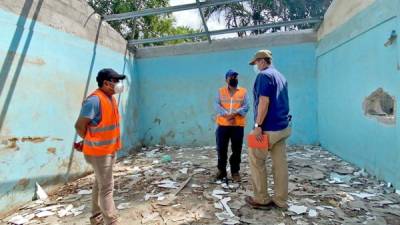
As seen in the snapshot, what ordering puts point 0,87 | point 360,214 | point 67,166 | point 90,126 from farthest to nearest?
point 67,166 → point 0,87 → point 360,214 → point 90,126

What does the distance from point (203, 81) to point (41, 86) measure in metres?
3.69

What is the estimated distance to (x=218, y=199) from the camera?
11.1 ft

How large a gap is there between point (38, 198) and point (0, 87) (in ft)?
4.65

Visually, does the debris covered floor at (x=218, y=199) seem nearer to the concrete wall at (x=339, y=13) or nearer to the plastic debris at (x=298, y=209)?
the plastic debris at (x=298, y=209)

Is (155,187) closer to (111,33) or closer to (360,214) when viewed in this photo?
(360,214)

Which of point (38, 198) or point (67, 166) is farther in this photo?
point (67, 166)

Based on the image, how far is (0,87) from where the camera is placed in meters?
3.25

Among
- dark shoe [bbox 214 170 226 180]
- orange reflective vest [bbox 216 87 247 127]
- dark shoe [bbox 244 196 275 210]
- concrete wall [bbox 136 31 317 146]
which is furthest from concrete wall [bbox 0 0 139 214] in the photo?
dark shoe [bbox 244 196 275 210]

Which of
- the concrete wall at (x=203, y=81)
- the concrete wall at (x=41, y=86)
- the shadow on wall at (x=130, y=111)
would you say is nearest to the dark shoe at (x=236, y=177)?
the concrete wall at (x=41, y=86)

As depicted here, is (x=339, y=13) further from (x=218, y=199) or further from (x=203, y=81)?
(x=218, y=199)

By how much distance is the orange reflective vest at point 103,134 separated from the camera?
247 centimetres

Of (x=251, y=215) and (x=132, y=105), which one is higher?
(x=132, y=105)

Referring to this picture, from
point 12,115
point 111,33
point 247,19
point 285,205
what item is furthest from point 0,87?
point 247,19

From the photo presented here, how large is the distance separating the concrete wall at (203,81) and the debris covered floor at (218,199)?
1.79 m
